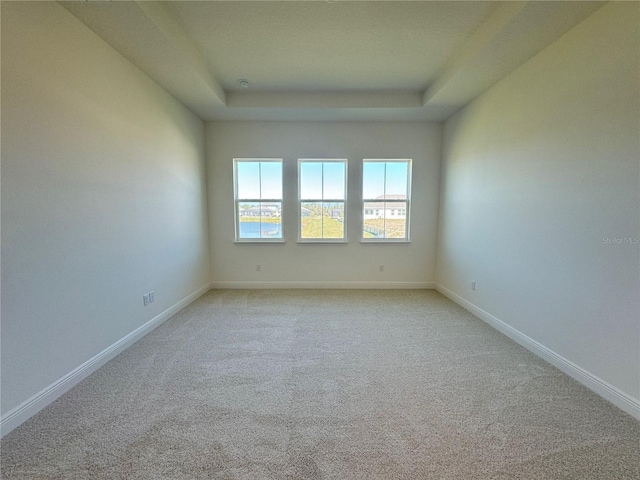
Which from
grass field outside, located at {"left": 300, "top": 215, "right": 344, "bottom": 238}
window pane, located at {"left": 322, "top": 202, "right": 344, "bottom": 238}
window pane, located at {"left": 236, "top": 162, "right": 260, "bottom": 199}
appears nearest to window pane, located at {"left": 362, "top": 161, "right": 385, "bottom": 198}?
window pane, located at {"left": 322, "top": 202, "right": 344, "bottom": 238}

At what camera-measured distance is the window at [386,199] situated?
440 cm

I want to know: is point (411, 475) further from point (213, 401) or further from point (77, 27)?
point (77, 27)

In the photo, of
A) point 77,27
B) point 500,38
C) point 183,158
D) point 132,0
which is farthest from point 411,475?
point 183,158

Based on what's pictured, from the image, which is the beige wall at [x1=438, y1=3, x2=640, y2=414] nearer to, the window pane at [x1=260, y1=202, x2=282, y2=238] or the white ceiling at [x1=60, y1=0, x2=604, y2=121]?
the white ceiling at [x1=60, y1=0, x2=604, y2=121]

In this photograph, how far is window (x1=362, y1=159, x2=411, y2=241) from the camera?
4.40 meters

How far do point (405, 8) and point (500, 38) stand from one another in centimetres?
83

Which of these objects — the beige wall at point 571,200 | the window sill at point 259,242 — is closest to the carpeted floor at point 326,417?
the beige wall at point 571,200

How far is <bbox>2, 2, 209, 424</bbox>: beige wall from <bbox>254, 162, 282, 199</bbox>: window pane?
1.57 m

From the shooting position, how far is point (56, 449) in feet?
4.63

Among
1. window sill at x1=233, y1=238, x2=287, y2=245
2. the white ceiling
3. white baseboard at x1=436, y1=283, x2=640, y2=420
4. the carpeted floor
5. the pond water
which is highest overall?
the white ceiling

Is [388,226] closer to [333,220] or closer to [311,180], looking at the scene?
[333,220]

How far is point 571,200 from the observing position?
209 centimetres

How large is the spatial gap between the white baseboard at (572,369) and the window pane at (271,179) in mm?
3362

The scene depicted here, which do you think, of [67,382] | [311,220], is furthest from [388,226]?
[67,382]
